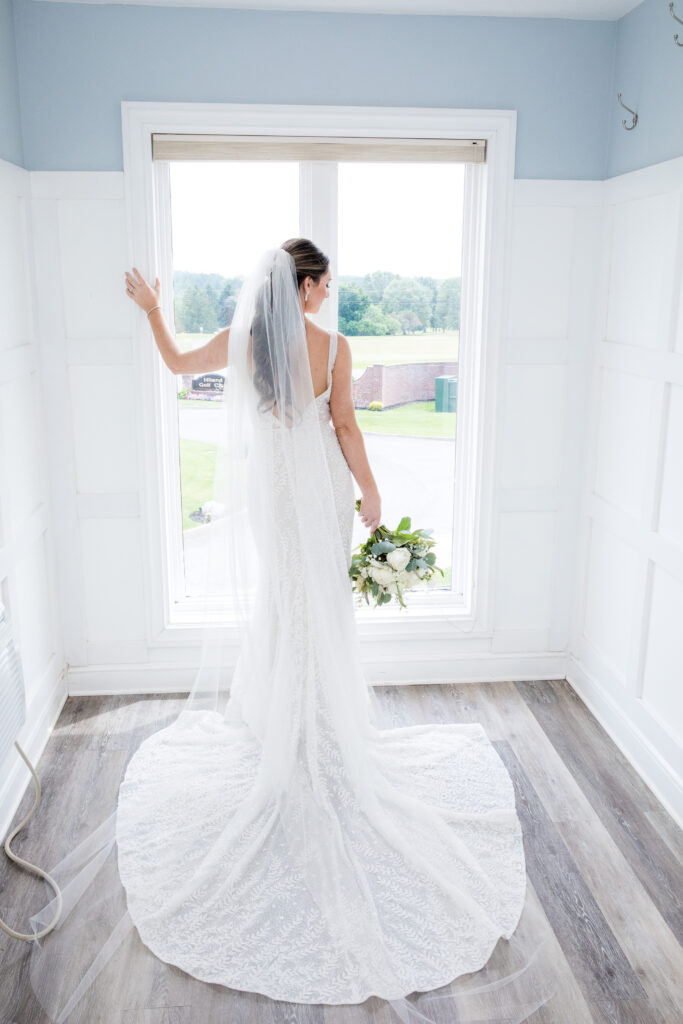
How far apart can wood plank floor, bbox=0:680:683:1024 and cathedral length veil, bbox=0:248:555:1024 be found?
0.03m

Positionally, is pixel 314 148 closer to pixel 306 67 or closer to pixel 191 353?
pixel 306 67

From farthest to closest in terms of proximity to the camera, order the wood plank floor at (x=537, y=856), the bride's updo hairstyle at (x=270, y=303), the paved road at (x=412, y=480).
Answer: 1. the paved road at (x=412, y=480)
2. the bride's updo hairstyle at (x=270, y=303)
3. the wood plank floor at (x=537, y=856)

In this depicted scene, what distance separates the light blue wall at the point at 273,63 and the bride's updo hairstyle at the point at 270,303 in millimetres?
875

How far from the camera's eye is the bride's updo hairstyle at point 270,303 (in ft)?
7.72

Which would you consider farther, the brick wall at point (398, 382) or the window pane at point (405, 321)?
the brick wall at point (398, 382)

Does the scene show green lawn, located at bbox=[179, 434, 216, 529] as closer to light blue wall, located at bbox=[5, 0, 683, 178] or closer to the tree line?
the tree line

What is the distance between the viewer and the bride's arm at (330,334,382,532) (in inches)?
102

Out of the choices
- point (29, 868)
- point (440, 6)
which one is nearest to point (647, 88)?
point (440, 6)

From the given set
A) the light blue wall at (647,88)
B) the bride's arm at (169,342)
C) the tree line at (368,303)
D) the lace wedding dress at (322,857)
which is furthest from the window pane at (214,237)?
the light blue wall at (647,88)

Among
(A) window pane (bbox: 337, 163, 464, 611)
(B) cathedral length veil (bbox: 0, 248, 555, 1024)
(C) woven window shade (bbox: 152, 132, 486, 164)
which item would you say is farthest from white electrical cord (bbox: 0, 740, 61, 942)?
(C) woven window shade (bbox: 152, 132, 486, 164)

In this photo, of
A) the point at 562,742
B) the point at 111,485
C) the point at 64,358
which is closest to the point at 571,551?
the point at 562,742

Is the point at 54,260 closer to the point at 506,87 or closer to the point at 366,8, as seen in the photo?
the point at 366,8

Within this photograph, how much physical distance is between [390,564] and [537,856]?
3.31 feet

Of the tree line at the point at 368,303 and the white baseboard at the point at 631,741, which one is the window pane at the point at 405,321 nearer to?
the tree line at the point at 368,303
